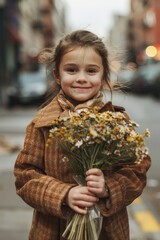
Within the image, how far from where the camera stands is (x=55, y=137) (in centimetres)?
293

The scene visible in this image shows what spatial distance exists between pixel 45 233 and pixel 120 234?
35 cm

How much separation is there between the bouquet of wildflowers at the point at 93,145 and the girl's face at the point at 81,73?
225mm

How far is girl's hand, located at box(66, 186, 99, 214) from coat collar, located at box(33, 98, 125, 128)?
375mm

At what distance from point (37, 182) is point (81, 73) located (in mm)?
545

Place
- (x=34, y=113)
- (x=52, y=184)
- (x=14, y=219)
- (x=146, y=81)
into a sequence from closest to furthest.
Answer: (x=52, y=184) → (x=14, y=219) → (x=34, y=113) → (x=146, y=81)

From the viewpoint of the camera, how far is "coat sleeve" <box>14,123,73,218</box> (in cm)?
295

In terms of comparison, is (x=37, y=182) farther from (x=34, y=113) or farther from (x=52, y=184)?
(x=34, y=113)

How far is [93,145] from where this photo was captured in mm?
2818

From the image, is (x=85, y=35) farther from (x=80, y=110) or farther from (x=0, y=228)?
(x=0, y=228)

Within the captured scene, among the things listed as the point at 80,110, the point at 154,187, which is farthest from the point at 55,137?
the point at 154,187

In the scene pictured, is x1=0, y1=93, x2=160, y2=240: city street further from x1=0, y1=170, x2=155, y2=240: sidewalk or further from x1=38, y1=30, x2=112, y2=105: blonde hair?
x1=38, y1=30, x2=112, y2=105: blonde hair

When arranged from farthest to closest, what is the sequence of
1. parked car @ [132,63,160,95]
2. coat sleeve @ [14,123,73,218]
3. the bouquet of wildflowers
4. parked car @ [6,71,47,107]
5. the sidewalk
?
parked car @ [132,63,160,95] → parked car @ [6,71,47,107] → the sidewalk → coat sleeve @ [14,123,73,218] → the bouquet of wildflowers

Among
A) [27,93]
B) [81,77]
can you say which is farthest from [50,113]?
[27,93]

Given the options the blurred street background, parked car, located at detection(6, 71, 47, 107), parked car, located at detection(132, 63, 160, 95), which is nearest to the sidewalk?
the blurred street background
